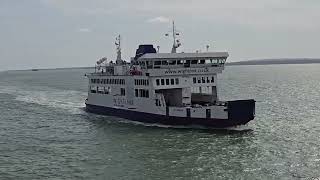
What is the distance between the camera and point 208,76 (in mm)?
50094

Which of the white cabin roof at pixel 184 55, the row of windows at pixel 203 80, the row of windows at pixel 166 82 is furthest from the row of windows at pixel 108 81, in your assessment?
the row of windows at pixel 203 80

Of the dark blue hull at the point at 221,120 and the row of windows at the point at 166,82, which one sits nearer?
the dark blue hull at the point at 221,120

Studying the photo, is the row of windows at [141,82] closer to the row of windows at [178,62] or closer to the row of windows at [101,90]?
the row of windows at [178,62]

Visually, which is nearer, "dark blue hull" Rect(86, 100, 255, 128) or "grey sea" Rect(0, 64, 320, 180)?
"grey sea" Rect(0, 64, 320, 180)

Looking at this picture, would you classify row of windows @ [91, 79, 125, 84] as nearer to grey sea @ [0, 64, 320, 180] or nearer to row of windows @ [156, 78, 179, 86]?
grey sea @ [0, 64, 320, 180]

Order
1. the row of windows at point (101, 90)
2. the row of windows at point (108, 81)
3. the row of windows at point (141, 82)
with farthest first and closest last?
the row of windows at point (101, 90) → the row of windows at point (108, 81) → the row of windows at point (141, 82)

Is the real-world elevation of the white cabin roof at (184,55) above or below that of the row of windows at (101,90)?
above

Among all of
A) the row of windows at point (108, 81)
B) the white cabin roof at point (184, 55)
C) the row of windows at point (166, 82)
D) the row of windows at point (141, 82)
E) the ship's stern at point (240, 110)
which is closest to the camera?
the ship's stern at point (240, 110)

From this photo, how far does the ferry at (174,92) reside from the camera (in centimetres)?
4341

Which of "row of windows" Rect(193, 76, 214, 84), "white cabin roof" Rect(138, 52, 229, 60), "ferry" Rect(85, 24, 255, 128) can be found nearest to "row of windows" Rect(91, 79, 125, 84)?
"ferry" Rect(85, 24, 255, 128)

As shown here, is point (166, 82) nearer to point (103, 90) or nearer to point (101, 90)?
point (103, 90)

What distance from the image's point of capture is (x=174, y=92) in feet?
166

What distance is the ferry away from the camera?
43406 millimetres

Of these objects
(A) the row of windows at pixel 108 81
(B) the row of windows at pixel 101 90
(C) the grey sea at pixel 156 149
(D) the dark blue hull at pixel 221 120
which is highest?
(A) the row of windows at pixel 108 81
